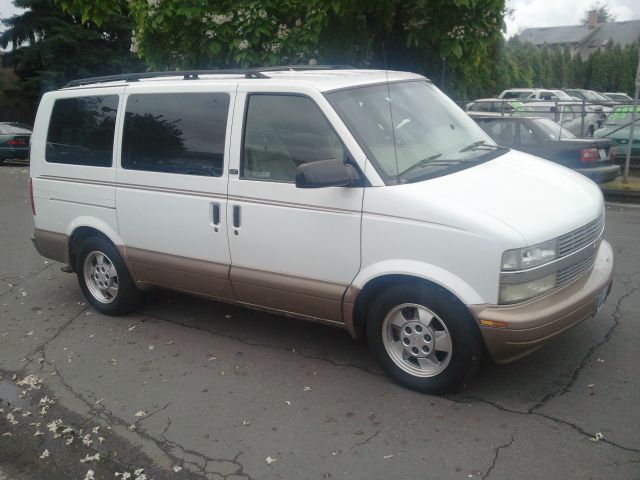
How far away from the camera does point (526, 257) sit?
3805mm

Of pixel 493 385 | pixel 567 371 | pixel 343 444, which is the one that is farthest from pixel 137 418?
pixel 567 371

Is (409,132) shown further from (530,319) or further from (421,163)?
(530,319)

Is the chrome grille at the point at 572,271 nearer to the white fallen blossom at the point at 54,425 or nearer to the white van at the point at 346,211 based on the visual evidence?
the white van at the point at 346,211

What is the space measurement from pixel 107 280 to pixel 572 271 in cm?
392

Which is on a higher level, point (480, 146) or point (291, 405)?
point (480, 146)

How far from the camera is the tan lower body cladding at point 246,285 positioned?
4.52 metres

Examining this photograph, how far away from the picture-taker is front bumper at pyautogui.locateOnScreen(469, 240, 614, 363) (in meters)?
3.84

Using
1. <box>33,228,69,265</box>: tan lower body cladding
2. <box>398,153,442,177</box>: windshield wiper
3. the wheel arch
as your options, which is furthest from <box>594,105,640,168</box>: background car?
<box>33,228,69,265</box>: tan lower body cladding

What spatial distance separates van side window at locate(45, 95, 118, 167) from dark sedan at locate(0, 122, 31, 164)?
54.7 feet

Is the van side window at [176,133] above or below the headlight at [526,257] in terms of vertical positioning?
above

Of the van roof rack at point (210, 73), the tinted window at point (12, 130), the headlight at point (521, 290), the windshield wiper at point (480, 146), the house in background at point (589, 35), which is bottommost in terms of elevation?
the tinted window at point (12, 130)

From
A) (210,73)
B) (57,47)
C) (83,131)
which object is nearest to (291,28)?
(83,131)

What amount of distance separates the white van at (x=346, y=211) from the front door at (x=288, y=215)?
0.01 metres

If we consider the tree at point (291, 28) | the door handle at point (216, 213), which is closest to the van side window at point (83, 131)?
the door handle at point (216, 213)
